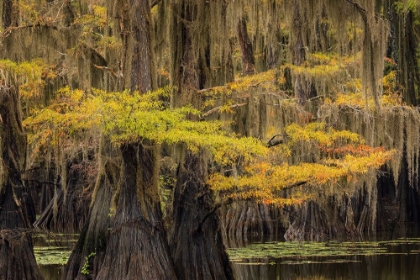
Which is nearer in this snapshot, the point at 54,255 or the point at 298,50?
the point at 54,255

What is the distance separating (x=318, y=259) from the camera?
66.1 feet

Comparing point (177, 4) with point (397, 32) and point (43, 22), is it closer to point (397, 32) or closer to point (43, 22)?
point (43, 22)

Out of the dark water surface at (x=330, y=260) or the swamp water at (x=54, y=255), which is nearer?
the dark water surface at (x=330, y=260)

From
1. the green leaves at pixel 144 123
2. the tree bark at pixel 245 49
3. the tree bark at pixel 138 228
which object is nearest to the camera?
the green leaves at pixel 144 123

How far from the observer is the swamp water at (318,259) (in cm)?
1778

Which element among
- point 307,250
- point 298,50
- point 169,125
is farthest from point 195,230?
point 298,50

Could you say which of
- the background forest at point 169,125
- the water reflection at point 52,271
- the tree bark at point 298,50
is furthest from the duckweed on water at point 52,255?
the tree bark at point 298,50

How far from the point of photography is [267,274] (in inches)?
712

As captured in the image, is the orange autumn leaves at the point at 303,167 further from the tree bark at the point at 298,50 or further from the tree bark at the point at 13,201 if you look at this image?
the tree bark at the point at 298,50

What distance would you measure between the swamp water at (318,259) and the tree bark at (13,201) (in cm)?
312

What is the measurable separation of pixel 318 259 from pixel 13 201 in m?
8.14

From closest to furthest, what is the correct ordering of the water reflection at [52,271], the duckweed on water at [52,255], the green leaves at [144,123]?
the green leaves at [144,123], the water reflection at [52,271], the duckweed on water at [52,255]

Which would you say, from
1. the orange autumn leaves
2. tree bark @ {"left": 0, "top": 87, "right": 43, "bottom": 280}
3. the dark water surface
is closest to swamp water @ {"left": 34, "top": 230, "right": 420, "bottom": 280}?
the dark water surface

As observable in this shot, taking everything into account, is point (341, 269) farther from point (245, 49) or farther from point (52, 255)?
point (52, 255)
